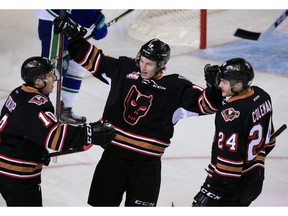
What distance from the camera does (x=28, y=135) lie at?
10.1 ft

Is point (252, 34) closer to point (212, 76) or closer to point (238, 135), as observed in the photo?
point (212, 76)

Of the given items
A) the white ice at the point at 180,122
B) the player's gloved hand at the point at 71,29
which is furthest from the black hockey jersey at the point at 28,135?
the white ice at the point at 180,122

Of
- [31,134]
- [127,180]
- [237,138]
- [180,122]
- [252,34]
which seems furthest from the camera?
[252,34]

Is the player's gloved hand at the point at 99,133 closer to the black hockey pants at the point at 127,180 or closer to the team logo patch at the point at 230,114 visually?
the black hockey pants at the point at 127,180

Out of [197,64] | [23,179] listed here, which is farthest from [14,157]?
[197,64]

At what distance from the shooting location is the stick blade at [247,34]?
6.06 meters

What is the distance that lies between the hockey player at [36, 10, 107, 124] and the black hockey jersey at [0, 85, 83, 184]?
1641mm

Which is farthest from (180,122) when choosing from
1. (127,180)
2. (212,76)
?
(212,76)

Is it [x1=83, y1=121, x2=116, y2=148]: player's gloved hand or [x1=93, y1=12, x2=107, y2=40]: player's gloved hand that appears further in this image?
[x1=93, y1=12, x2=107, y2=40]: player's gloved hand

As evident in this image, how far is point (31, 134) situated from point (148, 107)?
1.58 ft

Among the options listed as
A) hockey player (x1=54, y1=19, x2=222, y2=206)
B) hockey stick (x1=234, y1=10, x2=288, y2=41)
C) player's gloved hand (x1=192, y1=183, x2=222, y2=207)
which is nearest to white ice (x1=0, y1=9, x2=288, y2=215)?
hockey stick (x1=234, y1=10, x2=288, y2=41)

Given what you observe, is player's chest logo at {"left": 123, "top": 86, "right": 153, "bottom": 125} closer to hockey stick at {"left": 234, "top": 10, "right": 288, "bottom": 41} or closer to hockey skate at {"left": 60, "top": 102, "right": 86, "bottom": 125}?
hockey skate at {"left": 60, "top": 102, "right": 86, "bottom": 125}

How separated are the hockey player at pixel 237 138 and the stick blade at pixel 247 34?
3.04 metres

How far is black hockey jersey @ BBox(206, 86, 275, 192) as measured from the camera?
9.70ft
